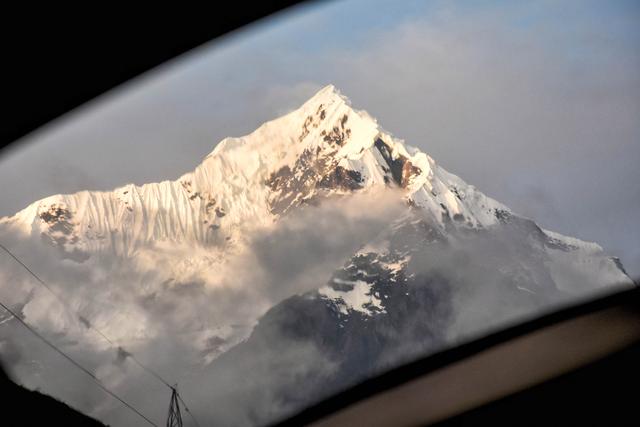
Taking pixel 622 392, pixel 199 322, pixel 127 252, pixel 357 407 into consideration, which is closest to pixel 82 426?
pixel 357 407

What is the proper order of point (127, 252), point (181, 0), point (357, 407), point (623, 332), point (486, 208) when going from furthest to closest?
point (486, 208), point (127, 252), point (357, 407), point (623, 332), point (181, 0)

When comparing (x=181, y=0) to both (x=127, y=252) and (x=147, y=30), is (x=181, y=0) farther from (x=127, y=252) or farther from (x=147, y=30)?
(x=127, y=252)

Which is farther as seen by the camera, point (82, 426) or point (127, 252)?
point (127, 252)

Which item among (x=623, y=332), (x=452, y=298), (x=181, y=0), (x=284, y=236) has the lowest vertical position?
(x=623, y=332)

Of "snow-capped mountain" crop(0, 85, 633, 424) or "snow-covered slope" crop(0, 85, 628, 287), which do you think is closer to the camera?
"snow-covered slope" crop(0, 85, 628, 287)

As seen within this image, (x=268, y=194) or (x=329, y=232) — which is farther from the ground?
(x=268, y=194)

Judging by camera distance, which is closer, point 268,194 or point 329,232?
point 268,194

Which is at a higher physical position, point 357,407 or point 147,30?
point 147,30

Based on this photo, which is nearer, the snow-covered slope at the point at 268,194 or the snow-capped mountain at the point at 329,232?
the snow-covered slope at the point at 268,194
